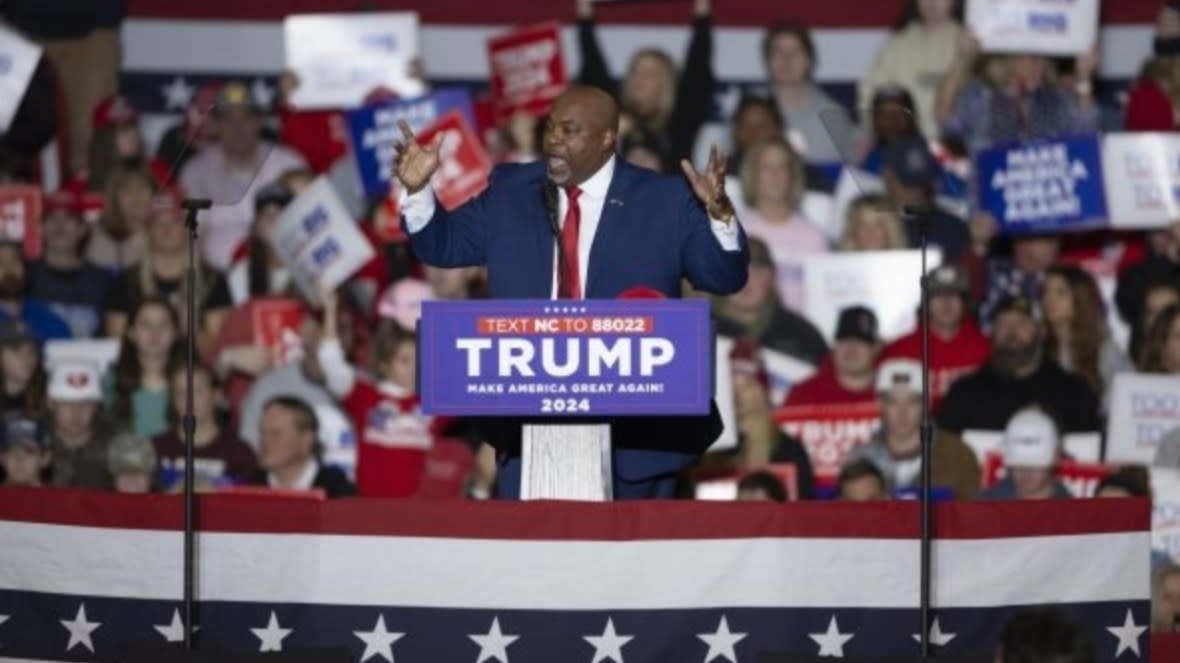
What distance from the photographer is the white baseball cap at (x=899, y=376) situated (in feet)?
46.4

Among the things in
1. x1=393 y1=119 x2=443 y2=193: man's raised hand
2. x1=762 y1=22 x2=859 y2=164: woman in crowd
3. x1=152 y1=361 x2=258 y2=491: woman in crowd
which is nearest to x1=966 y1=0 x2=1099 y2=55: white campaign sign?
x1=762 y1=22 x2=859 y2=164: woman in crowd

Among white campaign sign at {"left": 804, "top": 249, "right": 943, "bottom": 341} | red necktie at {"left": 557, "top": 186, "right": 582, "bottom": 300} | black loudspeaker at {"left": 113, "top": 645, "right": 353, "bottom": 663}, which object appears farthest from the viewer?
white campaign sign at {"left": 804, "top": 249, "right": 943, "bottom": 341}

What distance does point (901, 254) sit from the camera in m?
15.1

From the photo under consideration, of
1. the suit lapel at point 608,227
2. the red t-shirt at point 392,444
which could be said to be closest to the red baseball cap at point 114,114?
the red t-shirt at point 392,444

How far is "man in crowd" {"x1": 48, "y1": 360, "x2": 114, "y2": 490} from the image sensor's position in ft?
47.2

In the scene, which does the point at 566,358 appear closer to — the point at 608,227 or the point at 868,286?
the point at 608,227

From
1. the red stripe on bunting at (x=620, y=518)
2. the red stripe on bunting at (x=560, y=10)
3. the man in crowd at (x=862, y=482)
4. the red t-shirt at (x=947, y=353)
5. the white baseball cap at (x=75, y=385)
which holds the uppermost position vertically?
the red stripe on bunting at (x=560, y=10)

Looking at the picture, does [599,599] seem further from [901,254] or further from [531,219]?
[901,254]

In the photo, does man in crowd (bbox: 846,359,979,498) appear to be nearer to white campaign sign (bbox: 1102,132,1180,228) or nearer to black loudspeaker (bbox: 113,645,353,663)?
white campaign sign (bbox: 1102,132,1180,228)

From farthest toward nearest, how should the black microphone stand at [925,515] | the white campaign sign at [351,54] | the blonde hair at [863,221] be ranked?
1. the white campaign sign at [351,54]
2. the blonde hair at [863,221]
3. the black microphone stand at [925,515]

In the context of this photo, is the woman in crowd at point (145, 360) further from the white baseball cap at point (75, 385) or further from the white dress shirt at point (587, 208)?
the white dress shirt at point (587, 208)

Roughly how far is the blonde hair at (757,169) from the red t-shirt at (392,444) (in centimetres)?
200

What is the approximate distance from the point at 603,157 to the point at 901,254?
535 centimetres

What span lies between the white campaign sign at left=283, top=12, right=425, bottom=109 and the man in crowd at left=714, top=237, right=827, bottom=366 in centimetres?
222
